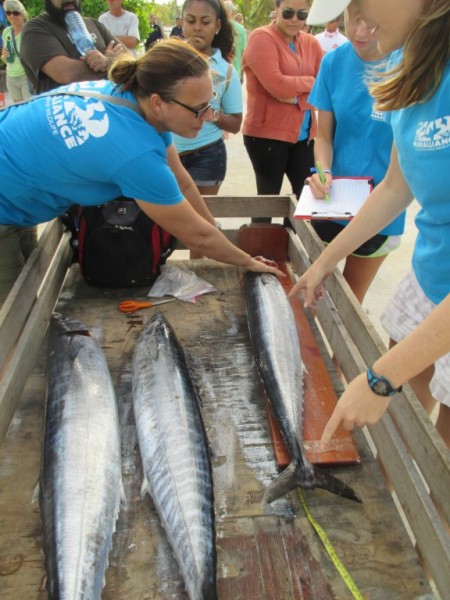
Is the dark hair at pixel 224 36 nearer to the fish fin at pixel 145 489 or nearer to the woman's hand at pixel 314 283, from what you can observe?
the woman's hand at pixel 314 283

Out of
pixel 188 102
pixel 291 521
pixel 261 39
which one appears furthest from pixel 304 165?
pixel 291 521

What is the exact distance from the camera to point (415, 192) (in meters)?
1.93

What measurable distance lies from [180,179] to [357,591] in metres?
2.49

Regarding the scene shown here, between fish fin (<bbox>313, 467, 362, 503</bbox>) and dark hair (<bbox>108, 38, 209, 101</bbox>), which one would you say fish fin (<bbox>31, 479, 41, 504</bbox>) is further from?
dark hair (<bbox>108, 38, 209, 101</bbox>)

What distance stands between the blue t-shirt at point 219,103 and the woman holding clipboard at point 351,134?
50.0 inches

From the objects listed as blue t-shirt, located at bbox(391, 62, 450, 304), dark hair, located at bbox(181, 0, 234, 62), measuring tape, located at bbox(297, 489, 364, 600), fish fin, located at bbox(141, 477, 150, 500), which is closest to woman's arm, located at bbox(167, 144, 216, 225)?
blue t-shirt, located at bbox(391, 62, 450, 304)

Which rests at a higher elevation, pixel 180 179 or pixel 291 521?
pixel 180 179

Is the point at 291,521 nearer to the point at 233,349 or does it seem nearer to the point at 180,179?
the point at 233,349

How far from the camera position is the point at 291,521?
5.90 ft

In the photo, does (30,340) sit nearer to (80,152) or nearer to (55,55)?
(80,152)

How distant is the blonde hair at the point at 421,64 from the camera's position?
4.76 ft

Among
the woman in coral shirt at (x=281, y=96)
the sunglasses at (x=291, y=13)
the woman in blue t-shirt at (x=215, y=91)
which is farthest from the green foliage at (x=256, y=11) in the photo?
the woman in blue t-shirt at (x=215, y=91)

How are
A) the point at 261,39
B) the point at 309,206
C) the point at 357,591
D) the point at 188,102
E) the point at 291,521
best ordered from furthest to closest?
the point at 261,39
the point at 309,206
the point at 188,102
the point at 291,521
the point at 357,591

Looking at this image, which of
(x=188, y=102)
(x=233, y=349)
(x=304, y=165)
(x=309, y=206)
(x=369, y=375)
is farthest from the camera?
(x=304, y=165)
